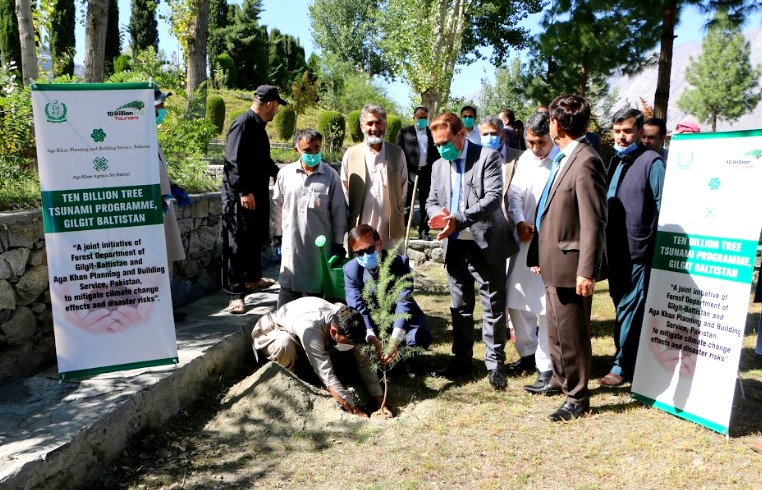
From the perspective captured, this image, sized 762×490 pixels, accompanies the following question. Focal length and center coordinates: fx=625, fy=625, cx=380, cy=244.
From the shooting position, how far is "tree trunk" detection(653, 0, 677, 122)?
1007 cm

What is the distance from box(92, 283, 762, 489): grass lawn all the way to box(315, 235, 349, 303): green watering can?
3.44ft

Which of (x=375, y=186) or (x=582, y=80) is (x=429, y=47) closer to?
(x=582, y=80)

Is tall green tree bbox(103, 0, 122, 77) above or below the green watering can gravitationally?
above

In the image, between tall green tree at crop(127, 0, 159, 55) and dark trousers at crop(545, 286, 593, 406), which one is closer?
dark trousers at crop(545, 286, 593, 406)

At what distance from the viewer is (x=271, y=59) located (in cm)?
3744

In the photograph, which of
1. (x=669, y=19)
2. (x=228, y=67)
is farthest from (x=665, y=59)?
(x=228, y=67)

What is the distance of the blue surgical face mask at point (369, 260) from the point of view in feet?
13.9

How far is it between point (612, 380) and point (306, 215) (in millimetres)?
2520

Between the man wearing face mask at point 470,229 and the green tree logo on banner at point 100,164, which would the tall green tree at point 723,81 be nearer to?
the man wearing face mask at point 470,229

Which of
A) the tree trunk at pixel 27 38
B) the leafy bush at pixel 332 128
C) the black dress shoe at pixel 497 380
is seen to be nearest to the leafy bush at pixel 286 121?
the leafy bush at pixel 332 128

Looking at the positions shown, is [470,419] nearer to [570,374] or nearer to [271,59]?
[570,374]

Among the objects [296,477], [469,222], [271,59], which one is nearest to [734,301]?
[469,222]

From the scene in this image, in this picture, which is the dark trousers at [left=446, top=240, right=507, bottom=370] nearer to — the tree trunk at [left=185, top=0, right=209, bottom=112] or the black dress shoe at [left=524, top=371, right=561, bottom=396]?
the black dress shoe at [left=524, top=371, right=561, bottom=396]

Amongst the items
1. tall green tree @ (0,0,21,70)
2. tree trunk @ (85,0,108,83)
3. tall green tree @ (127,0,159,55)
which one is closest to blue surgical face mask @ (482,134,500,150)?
tree trunk @ (85,0,108,83)
